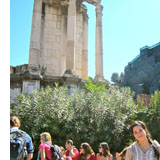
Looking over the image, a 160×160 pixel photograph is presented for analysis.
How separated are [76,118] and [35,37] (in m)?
9.67

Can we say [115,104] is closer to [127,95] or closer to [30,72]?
[127,95]

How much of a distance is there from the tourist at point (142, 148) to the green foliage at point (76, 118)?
7.31 m

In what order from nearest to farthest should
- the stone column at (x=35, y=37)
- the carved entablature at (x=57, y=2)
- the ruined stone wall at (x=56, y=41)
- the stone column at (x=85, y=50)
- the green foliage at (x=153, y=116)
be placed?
the green foliage at (x=153, y=116) < the stone column at (x=35, y=37) < the ruined stone wall at (x=56, y=41) < the carved entablature at (x=57, y=2) < the stone column at (x=85, y=50)

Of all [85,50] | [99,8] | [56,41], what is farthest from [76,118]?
[99,8]

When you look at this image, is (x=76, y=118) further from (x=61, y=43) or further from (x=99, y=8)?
(x=99, y=8)

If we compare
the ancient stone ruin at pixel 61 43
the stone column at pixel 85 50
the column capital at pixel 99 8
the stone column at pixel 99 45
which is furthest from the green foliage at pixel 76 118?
the column capital at pixel 99 8

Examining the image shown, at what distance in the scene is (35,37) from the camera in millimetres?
18578

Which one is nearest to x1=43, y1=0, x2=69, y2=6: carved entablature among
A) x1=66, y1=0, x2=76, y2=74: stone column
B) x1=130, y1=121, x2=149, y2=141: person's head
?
x1=66, y1=0, x2=76, y2=74: stone column

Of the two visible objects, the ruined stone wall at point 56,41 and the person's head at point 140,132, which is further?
the ruined stone wall at point 56,41

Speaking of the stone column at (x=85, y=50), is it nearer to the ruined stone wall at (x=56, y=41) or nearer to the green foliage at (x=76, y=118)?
the ruined stone wall at (x=56, y=41)

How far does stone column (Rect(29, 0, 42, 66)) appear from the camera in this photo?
58.5ft

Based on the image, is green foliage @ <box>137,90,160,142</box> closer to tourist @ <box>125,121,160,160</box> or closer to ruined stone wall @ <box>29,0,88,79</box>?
tourist @ <box>125,121,160,160</box>

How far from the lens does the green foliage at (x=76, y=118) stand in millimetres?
10875

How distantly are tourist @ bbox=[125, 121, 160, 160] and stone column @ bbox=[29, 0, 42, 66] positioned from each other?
48.1 ft
